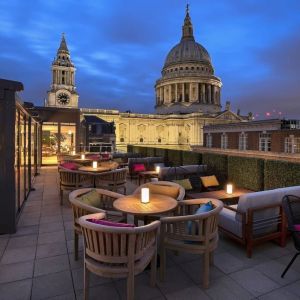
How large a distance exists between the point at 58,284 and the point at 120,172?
17.3 ft

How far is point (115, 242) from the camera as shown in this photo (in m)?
3.18

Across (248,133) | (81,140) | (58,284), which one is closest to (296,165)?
(58,284)

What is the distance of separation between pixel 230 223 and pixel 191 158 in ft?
30.3

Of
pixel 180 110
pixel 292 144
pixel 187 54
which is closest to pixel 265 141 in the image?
pixel 292 144

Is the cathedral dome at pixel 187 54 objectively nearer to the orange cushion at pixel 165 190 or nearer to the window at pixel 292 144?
the window at pixel 292 144

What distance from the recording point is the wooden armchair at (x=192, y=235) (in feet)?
12.7

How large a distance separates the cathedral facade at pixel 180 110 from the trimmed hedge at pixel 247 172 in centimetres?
5759

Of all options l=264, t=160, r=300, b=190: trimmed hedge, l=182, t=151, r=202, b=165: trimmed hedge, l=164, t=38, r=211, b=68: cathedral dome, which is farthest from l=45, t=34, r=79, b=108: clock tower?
l=264, t=160, r=300, b=190: trimmed hedge

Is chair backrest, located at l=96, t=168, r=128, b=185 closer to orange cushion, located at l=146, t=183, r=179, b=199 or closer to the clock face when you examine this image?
orange cushion, located at l=146, t=183, r=179, b=199

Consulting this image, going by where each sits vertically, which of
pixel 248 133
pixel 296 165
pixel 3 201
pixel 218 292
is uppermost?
pixel 248 133

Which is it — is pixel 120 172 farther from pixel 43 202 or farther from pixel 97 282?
pixel 97 282

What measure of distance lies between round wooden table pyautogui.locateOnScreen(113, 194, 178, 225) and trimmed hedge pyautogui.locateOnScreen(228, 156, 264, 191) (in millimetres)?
5457

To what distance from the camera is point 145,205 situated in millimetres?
4695

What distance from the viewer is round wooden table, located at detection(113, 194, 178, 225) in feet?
14.0
